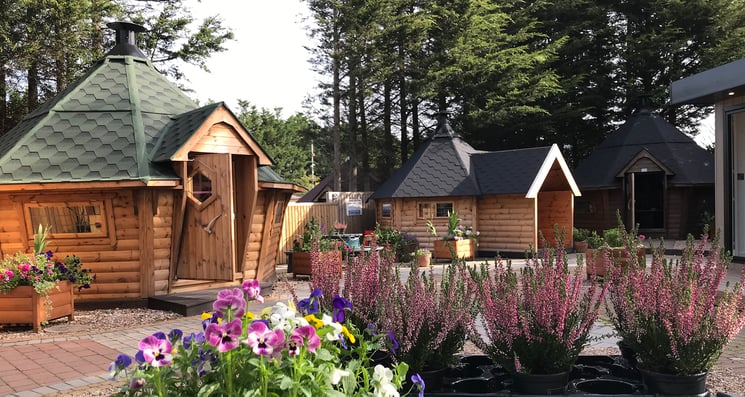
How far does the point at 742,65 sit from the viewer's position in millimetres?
10242

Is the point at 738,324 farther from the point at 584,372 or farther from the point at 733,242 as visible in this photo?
the point at 733,242

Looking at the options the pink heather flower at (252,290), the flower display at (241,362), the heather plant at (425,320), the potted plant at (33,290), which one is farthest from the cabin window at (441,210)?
the flower display at (241,362)

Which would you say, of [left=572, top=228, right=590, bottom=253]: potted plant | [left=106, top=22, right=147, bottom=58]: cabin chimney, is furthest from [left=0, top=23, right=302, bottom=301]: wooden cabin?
[left=572, top=228, right=590, bottom=253]: potted plant

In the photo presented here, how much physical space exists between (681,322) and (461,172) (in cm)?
1472

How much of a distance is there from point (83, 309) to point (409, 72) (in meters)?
21.1

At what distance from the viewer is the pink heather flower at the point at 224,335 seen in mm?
2197

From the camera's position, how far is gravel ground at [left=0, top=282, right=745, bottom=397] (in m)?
4.50

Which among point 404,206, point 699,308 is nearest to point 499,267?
point 699,308

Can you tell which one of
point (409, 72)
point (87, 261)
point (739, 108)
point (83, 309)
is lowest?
point (83, 309)

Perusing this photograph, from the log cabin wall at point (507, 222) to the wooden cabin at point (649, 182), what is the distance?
534 centimetres

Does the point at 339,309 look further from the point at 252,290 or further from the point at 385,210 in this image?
the point at 385,210

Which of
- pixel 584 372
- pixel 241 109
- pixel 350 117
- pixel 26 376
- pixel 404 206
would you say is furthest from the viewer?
pixel 241 109

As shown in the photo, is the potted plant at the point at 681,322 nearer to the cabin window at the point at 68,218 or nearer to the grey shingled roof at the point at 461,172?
the cabin window at the point at 68,218

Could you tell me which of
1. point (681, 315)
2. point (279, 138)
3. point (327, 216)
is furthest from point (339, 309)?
point (279, 138)
